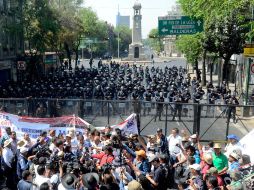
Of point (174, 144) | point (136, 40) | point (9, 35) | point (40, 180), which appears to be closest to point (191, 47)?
point (9, 35)

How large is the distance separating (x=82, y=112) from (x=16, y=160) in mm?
7635

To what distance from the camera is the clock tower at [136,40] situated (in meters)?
100

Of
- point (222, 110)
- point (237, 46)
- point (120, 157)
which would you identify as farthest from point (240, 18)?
point (120, 157)

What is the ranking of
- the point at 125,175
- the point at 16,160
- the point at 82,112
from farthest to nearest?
the point at 82,112 → the point at 16,160 → the point at 125,175

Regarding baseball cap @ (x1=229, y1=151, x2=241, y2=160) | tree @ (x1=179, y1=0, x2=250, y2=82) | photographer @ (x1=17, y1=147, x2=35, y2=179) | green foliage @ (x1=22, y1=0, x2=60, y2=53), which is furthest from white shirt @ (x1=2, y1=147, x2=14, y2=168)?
green foliage @ (x1=22, y1=0, x2=60, y2=53)

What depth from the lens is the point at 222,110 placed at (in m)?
16.2

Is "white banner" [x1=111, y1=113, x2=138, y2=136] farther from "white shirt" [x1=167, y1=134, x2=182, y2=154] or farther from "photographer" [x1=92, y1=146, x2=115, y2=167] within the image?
"photographer" [x1=92, y1=146, x2=115, y2=167]

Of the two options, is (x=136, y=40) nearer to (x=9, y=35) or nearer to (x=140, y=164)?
(x=9, y=35)

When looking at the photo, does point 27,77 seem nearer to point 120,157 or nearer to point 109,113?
point 109,113

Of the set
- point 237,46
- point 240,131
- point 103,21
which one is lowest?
point 240,131

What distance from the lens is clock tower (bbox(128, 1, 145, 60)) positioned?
100062mm

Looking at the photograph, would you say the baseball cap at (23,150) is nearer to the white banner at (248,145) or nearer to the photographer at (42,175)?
the photographer at (42,175)

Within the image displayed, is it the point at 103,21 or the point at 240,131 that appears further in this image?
the point at 103,21

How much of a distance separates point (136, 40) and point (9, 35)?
65.2m
